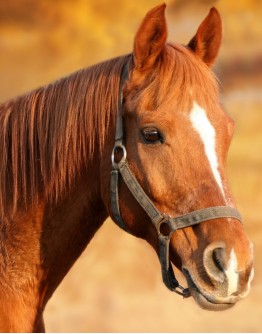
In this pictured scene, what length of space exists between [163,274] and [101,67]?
3.58 feet

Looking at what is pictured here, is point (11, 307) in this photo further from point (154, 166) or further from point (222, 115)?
point (222, 115)

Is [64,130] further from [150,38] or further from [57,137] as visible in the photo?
[150,38]

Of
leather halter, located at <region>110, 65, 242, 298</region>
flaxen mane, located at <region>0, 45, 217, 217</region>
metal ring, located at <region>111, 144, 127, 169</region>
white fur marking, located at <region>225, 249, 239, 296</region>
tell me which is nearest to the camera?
white fur marking, located at <region>225, 249, 239, 296</region>

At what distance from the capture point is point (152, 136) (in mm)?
3230

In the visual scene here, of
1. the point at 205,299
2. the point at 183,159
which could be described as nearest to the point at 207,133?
the point at 183,159

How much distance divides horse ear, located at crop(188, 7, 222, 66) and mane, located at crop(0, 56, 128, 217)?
0.39 metres

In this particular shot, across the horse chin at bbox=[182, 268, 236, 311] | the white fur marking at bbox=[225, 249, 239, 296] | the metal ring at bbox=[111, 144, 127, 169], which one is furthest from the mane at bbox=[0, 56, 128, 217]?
the white fur marking at bbox=[225, 249, 239, 296]

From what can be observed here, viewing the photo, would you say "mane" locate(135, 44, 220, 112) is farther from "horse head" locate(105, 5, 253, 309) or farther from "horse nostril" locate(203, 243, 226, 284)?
"horse nostril" locate(203, 243, 226, 284)

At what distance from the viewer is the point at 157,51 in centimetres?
345

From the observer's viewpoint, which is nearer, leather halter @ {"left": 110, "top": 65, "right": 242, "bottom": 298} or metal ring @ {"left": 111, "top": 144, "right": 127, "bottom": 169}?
leather halter @ {"left": 110, "top": 65, "right": 242, "bottom": 298}

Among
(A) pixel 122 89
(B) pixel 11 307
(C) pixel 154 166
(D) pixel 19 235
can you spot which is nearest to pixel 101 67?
(A) pixel 122 89

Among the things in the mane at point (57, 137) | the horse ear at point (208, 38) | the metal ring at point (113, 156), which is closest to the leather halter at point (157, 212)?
the metal ring at point (113, 156)

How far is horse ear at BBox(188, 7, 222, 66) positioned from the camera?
367 cm

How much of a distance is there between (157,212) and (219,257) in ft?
1.33
